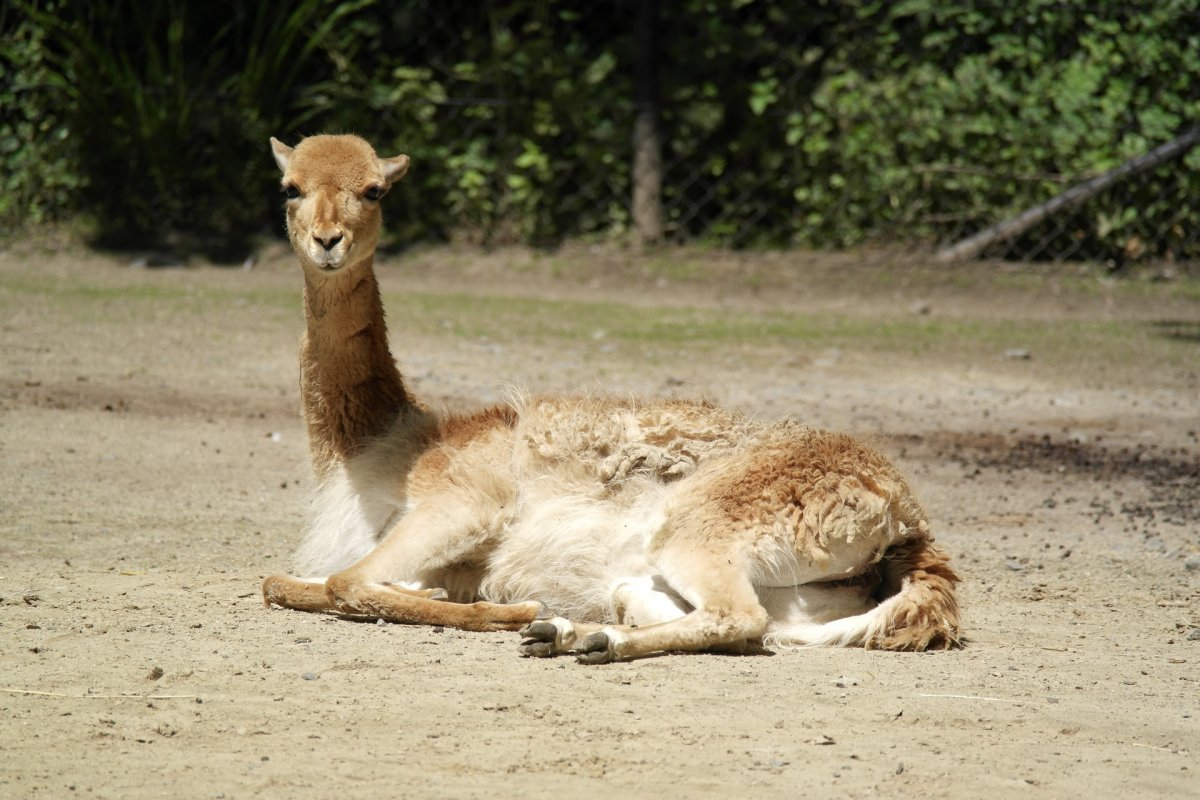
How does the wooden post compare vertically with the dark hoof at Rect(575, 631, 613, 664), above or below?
above

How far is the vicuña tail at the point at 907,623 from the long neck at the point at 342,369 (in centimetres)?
148

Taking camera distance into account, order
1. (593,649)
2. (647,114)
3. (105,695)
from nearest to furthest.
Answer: (105,695), (593,649), (647,114)

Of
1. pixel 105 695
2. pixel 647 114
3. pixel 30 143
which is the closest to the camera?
pixel 105 695

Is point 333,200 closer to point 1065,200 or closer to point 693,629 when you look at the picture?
point 693,629

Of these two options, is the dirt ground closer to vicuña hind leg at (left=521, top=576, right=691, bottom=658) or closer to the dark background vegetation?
vicuña hind leg at (left=521, top=576, right=691, bottom=658)

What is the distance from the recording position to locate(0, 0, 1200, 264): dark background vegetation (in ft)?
35.3

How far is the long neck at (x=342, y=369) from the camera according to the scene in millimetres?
4516

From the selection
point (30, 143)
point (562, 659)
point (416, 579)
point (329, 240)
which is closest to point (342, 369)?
point (329, 240)

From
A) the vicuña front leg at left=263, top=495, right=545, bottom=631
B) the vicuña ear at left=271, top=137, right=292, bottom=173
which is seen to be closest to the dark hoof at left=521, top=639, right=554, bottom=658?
the vicuña front leg at left=263, top=495, right=545, bottom=631

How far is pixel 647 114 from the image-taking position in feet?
36.3

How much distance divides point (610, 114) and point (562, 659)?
8.08 meters

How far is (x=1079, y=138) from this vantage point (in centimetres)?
1087

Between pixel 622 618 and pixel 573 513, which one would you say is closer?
pixel 622 618

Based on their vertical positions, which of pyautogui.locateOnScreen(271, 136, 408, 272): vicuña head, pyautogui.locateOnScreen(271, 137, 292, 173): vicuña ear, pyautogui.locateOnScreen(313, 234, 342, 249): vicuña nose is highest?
pyautogui.locateOnScreen(271, 137, 292, 173): vicuña ear
